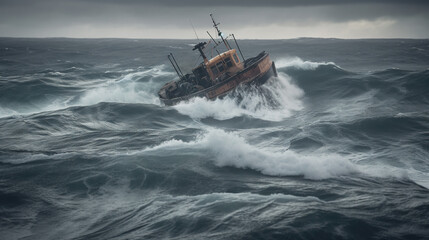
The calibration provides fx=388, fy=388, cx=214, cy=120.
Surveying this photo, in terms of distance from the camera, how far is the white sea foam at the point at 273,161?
14359 mm

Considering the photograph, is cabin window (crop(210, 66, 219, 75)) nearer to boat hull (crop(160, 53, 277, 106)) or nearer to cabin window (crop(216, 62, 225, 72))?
cabin window (crop(216, 62, 225, 72))

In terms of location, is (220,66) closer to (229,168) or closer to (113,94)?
(113,94)

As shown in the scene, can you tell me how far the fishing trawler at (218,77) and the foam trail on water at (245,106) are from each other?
1.82ft

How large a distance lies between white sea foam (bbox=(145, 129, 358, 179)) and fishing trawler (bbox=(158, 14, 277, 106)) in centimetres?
1108

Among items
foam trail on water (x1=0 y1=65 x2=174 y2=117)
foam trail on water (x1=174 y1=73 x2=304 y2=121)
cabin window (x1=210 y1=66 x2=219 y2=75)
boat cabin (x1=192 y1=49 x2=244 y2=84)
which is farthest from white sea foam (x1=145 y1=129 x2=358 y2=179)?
foam trail on water (x1=0 y1=65 x2=174 y2=117)

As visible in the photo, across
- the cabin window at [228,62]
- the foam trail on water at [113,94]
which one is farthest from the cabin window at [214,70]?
the foam trail on water at [113,94]

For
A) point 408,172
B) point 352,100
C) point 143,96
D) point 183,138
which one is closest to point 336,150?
point 408,172

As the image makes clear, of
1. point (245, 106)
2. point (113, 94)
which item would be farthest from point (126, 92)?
point (245, 106)

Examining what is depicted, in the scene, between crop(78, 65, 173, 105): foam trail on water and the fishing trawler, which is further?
crop(78, 65, 173, 105): foam trail on water

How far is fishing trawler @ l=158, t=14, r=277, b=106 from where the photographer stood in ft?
92.7

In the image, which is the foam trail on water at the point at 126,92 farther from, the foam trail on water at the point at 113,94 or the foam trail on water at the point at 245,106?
the foam trail on water at the point at 245,106

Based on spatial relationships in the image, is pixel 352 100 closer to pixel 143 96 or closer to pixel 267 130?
pixel 267 130

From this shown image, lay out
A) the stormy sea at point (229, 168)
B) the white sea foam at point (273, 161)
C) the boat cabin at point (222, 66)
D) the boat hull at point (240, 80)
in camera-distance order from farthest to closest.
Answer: the boat cabin at point (222, 66), the boat hull at point (240, 80), the white sea foam at point (273, 161), the stormy sea at point (229, 168)

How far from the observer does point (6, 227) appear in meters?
11.1
